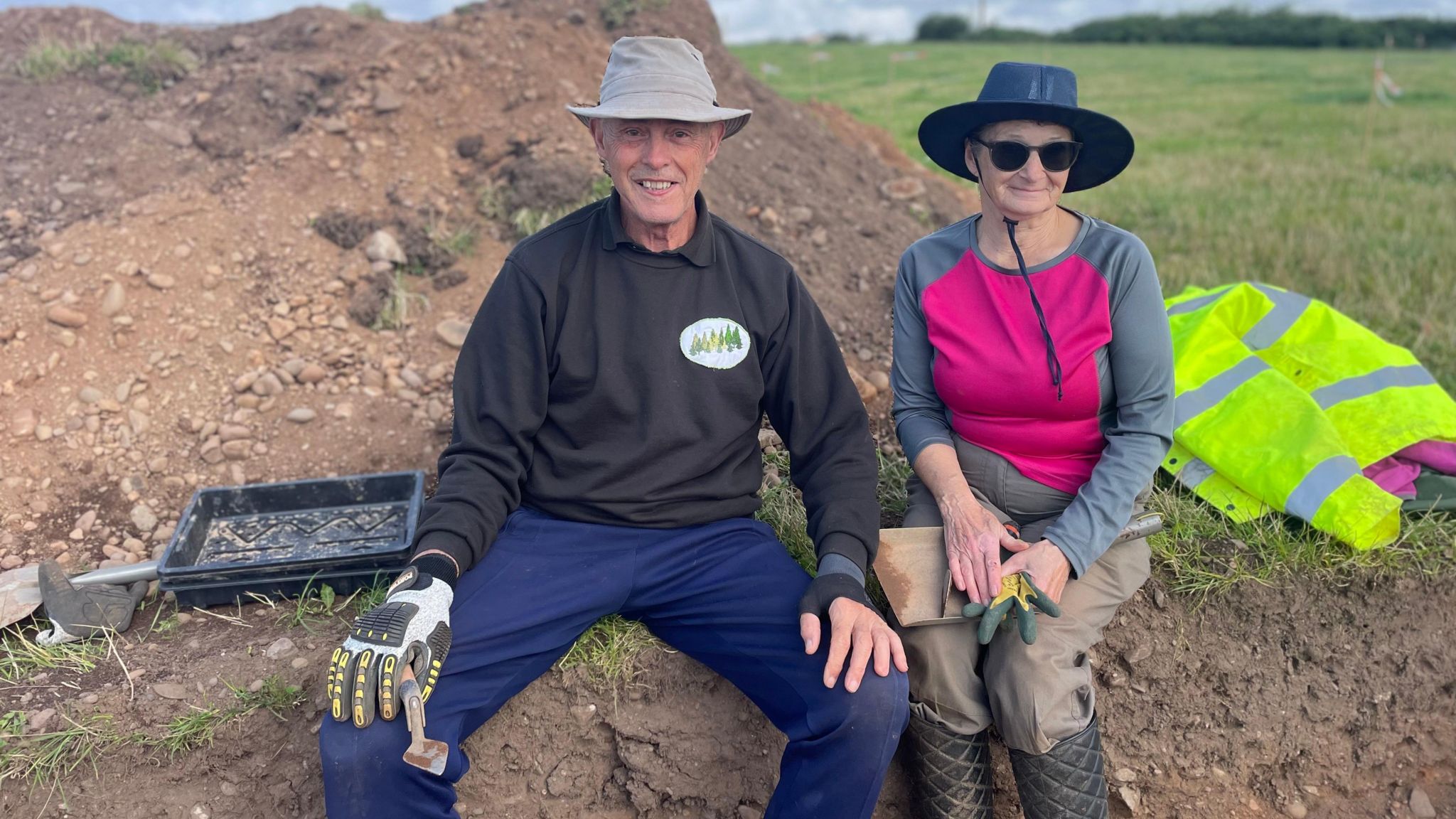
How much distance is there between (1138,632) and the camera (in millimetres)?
3289

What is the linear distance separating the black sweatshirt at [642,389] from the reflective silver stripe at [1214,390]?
136 cm

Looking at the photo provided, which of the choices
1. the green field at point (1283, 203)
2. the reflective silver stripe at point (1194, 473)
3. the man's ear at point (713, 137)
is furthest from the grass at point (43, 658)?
the reflective silver stripe at point (1194, 473)

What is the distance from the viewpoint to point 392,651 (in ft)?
7.53

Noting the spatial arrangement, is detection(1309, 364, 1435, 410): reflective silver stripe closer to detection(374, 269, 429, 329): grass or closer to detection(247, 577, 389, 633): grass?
detection(247, 577, 389, 633): grass

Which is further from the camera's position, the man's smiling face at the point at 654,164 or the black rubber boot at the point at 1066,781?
the man's smiling face at the point at 654,164

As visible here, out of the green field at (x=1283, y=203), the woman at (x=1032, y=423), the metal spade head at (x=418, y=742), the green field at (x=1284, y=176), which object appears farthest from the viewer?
the green field at (x=1284, y=176)

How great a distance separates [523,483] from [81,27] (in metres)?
6.02

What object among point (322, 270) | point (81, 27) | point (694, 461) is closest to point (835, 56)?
point (81, 27)

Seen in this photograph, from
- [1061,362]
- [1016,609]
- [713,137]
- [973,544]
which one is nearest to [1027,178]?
[1061,362]

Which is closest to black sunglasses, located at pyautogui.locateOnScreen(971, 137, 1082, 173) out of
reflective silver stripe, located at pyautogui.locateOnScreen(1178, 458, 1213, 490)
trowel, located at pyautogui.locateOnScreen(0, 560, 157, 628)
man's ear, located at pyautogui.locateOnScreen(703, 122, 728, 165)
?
man's ear, located at pyautogui.locateOnScreen(703, 122, 728, 165)

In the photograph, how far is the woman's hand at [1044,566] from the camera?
269cm

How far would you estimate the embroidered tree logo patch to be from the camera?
9.27ft

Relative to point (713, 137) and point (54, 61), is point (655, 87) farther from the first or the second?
point (54, 61)

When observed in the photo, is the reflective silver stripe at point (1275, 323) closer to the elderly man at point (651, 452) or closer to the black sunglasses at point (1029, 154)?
the black sunglasses at point (1029, 154)
